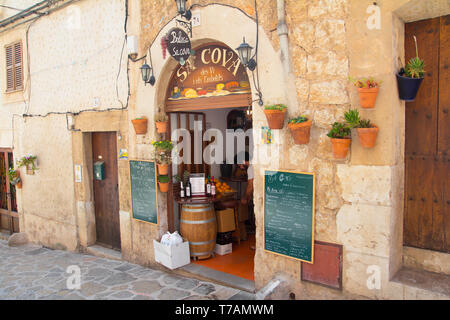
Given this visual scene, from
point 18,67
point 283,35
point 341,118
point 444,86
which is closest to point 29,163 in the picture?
point 18,67

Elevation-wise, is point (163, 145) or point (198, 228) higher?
point (163, 145)

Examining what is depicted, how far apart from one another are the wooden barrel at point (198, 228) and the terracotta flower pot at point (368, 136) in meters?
2.95

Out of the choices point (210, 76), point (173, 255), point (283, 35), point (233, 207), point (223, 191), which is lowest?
point (173, 255)

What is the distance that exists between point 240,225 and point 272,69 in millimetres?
3438

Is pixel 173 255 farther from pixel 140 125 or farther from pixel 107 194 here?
pixel 107 194

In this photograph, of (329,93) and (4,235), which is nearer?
(329,93)

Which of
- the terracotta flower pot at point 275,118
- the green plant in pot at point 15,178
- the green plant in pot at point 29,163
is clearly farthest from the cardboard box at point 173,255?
the green plant in pot at point 15,178

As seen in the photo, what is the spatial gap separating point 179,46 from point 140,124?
4.58ft

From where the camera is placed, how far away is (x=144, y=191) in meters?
5.79

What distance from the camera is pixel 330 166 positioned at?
3.71 meters

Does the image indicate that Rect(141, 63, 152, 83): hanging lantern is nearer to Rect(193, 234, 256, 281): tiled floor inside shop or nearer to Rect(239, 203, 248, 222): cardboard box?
A: Rect(239, 203, 248, 222): cardboard box

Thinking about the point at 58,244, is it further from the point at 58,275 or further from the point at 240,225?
the point at 240,225

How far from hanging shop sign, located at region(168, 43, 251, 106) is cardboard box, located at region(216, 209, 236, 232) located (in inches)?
81.7

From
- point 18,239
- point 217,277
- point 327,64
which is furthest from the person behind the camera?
point 18,239
